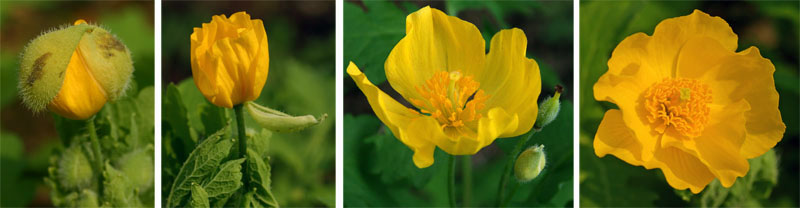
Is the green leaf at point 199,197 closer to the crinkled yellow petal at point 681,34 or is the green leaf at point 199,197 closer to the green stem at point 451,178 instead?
the green stem at point 451,178

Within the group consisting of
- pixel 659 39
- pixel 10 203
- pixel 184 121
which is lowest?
pixel 10 203

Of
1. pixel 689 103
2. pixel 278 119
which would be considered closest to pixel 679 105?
pixel 689 103

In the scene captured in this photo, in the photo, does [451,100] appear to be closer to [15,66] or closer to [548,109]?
[548,109]

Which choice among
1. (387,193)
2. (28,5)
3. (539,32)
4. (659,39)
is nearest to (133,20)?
(28,5)

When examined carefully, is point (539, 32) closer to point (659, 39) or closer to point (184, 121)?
point (659, 39)

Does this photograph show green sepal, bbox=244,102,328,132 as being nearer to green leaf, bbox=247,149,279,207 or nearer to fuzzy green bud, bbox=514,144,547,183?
green leaf, bbox=247,149,279,207

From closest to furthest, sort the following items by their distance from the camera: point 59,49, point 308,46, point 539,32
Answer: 1. point 59,49
2. point 539,32
3. point 308,46

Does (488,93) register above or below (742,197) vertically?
above
